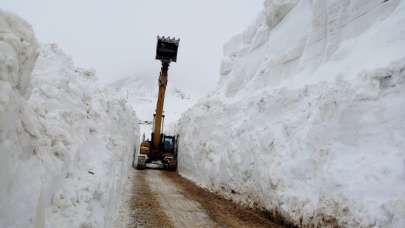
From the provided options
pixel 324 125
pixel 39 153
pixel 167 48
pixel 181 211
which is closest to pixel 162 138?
pixel 167 48

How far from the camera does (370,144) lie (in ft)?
23.0

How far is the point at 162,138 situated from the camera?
2552 cm

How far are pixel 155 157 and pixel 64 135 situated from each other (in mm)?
19258

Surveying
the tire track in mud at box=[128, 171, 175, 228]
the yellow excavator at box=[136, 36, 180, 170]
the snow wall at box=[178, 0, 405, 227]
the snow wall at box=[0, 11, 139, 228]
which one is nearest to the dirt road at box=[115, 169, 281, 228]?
the tire track in mud at box=[128, 171, 175, 228]

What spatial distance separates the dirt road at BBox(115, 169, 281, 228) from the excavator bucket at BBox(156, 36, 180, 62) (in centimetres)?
1206

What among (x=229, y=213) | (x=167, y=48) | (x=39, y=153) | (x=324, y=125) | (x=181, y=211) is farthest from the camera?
(x=167, y=48)

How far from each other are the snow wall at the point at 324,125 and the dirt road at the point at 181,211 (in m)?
0.69

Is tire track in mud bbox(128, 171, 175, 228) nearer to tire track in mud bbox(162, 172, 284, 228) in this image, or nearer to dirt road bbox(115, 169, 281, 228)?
dirt road bbox(115, 169, 281, 228)

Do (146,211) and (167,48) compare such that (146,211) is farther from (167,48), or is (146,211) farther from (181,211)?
(167,48)

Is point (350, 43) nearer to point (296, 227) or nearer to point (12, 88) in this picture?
point (296, 227)

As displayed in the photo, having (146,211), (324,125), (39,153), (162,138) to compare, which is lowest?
(146,211)

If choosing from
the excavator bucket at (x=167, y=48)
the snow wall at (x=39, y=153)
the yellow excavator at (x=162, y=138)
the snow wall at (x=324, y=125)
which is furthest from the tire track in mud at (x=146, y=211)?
the excavator bucket at (x=167, y=48)

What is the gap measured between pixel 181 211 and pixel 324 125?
5.04 meters

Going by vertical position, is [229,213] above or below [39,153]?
below
